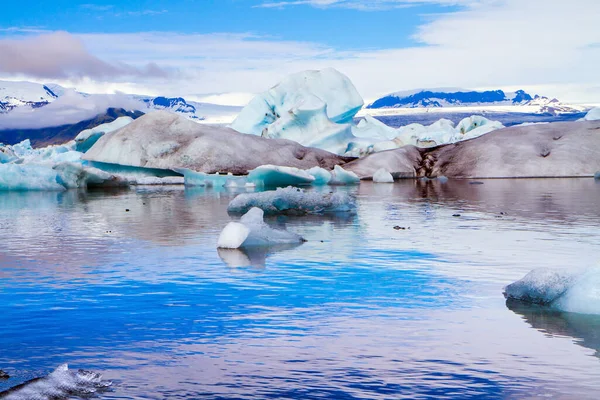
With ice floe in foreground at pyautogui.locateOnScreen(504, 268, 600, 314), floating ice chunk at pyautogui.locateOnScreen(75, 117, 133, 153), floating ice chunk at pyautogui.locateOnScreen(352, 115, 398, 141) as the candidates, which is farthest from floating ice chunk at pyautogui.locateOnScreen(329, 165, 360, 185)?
ice floe in foreground at pyautogui.locateOnScreen(504, 268, 600, 314)

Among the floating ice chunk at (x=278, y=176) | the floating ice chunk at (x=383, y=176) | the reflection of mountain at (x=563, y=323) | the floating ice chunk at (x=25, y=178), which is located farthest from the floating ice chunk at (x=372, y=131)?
the reflection of mountain at (x=563, y=323)

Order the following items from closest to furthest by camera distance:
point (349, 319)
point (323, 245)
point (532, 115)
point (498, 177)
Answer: point (349, 319) < point (323, 245) < point (498, 177) < point (532, 115)

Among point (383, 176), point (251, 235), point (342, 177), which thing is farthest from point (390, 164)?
point (251, 235)

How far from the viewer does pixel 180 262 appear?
694cm

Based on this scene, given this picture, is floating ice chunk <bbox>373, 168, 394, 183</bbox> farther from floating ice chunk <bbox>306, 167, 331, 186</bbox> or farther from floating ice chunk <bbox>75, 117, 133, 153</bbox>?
floating ice chunk <bbox>75, 117, 133, 153</bbox>

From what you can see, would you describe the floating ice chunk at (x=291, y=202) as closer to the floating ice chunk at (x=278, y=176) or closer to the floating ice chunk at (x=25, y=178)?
the floating ice chunk at (x=278, y=176)

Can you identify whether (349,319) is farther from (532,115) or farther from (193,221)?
(532,115)

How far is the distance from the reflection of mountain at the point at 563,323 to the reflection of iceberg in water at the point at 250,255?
259 centimetres

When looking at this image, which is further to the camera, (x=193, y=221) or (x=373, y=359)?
(x=193, y=221)

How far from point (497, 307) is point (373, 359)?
4.91 ft

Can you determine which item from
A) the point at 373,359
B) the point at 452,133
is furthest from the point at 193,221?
the point at 452,133

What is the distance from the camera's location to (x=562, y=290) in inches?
189

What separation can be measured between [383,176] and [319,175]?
2.92m

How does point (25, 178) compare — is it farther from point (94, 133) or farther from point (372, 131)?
point (372, 131)
